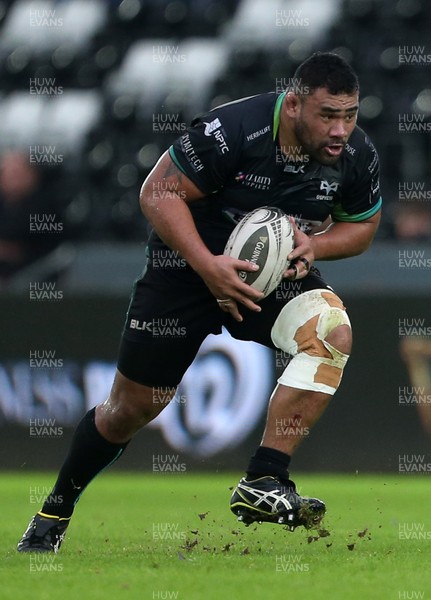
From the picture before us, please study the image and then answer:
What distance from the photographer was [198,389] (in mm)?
11430

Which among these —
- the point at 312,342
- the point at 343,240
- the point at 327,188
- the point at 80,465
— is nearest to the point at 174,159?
the point at 327,188

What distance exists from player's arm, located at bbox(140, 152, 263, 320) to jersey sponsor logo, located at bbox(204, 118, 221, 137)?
0.21 meters

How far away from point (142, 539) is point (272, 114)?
2.24 m

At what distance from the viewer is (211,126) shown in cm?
584

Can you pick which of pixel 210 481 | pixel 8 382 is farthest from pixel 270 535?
pixel 8 382

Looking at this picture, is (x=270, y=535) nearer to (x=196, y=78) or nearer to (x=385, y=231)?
(x=385, y=231)

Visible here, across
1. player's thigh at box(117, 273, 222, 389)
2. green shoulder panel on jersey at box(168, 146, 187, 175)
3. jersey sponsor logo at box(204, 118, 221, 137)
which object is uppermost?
jersey sponsor logo at box(204, 118, 221, 137)

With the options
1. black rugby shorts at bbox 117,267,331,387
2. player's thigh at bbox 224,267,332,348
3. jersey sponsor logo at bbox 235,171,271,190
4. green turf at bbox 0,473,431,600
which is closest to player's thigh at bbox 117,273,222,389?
black rugby shorts at bbox 117,267,331,387

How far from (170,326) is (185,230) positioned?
0.56m

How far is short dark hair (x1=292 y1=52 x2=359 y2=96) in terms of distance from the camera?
5.62 meters

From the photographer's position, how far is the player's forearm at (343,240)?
6086 millimetres

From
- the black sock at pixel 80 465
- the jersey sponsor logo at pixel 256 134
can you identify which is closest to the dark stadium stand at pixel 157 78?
Answer: the black sock at pixel 80 465

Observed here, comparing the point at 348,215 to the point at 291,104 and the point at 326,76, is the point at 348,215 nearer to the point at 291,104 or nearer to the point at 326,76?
the point at 291,104

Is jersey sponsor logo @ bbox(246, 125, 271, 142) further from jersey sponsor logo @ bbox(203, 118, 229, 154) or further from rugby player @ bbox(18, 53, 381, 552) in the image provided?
jersey sponsor logo @ bbox(203, 118, 229, 154)
